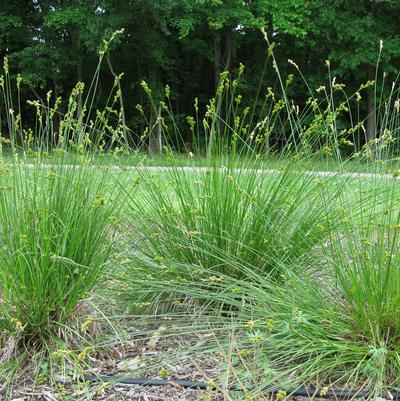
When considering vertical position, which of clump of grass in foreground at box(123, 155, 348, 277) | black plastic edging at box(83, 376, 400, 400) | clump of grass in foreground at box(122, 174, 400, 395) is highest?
clump of grass in foreground at box(123, 155, 348, 277)

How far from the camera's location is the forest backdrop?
1445 cm

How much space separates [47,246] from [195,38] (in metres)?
17.6

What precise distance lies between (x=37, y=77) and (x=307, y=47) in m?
9.53

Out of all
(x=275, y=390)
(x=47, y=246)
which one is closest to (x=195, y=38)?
(x=47, y=246)

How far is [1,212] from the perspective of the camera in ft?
6.93

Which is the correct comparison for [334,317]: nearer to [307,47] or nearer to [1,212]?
[1,212]

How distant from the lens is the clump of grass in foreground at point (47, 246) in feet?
6.40

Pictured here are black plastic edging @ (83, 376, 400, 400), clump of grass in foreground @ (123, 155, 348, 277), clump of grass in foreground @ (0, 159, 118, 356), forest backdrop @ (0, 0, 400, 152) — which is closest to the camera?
black plastic edging @ (83, 376, 400, 400)

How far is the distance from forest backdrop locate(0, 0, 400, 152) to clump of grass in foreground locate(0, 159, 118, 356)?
1199 cm

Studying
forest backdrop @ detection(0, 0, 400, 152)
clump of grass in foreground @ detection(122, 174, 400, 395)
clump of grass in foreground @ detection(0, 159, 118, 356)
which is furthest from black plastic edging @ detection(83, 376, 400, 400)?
forest backdrop @ detection(0, 0, 400, 152)

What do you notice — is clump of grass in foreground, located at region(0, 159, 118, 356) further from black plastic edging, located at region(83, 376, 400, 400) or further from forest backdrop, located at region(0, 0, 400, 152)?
forest backdrop, located at region(0, 0, 400, 152)

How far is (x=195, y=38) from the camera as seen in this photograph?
18.4 metres

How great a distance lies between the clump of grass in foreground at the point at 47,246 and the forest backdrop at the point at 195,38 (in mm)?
11989

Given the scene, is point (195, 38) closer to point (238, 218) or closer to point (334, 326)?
point (238, 218)
